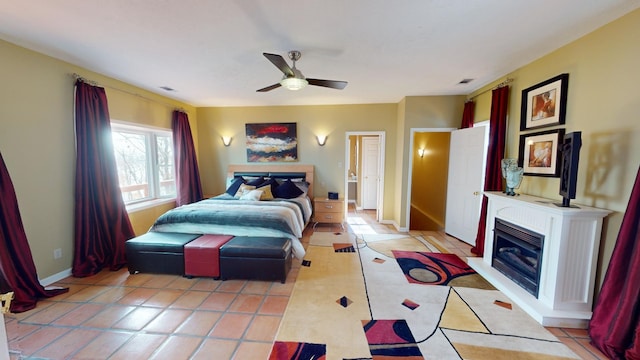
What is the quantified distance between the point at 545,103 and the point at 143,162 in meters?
6.00

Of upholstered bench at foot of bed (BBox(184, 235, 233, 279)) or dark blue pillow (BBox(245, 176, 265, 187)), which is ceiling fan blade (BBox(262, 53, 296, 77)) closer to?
upholstered bench at foot of bed (BBox(184, 235, 233, 279))

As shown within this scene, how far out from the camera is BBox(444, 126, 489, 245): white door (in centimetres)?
368

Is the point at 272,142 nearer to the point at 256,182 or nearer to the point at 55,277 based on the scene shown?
the point at 256,182

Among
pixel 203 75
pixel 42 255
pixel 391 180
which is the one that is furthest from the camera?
pixel 391 180

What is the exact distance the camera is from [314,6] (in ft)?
5.92

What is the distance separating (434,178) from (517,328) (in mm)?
3881

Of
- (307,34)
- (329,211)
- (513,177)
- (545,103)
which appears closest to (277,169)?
(329,211)

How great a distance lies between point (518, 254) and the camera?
257cm

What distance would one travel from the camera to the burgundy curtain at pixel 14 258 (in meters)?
2.17

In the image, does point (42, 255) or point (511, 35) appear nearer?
point (511, 35)

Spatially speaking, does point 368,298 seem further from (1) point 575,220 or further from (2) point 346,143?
(2) point 346,143

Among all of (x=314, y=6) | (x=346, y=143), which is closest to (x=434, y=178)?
(x=346, y=143)

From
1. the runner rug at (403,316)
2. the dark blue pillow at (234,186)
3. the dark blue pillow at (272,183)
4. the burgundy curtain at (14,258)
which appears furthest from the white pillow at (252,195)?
the burgundy curtain at (14,258)

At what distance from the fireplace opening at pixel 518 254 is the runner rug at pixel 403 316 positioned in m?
0.27
